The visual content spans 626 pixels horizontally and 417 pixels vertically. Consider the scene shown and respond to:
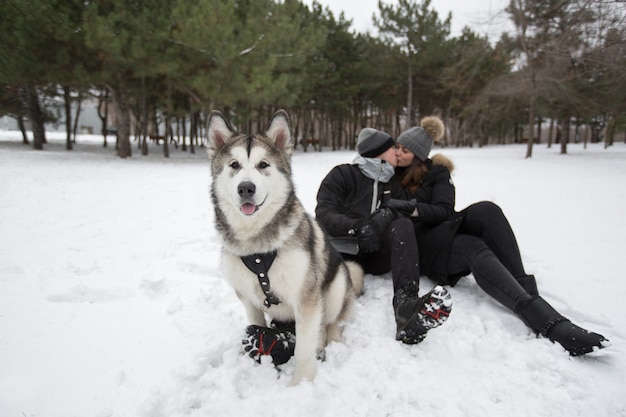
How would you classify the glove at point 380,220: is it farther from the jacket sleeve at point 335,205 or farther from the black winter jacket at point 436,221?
the black winter jacket at point 436,221

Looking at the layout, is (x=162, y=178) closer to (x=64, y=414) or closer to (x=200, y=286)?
(x=200, y=286)

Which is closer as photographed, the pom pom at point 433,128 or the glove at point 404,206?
the glove at point 404,206

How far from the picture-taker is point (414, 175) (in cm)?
324

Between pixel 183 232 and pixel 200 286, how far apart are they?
6.12 ft

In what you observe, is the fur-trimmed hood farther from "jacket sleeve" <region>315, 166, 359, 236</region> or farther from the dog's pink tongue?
the dog's pink tongue

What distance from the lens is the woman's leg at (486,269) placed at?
238 centimetres

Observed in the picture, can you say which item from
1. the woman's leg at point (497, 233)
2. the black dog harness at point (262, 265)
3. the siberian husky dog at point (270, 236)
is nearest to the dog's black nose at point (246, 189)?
the siberian husky dog at point (270, 236)

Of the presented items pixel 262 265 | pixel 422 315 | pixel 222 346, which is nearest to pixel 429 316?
pixel 422 315

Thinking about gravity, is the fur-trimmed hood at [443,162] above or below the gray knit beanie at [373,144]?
below

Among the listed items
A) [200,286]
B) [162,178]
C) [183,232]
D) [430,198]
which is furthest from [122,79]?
[430,198]

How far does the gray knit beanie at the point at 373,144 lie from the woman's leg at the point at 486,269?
1.10 m

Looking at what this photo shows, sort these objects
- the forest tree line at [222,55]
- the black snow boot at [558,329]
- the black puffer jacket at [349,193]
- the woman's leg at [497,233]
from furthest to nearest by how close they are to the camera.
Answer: the forest tree line at [222,55]
the black puffer jacket at [349,193]
the woman's leg at [497,233]
the black snow boot at [558,329]

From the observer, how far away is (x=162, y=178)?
9.37m

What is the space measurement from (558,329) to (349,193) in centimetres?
194
